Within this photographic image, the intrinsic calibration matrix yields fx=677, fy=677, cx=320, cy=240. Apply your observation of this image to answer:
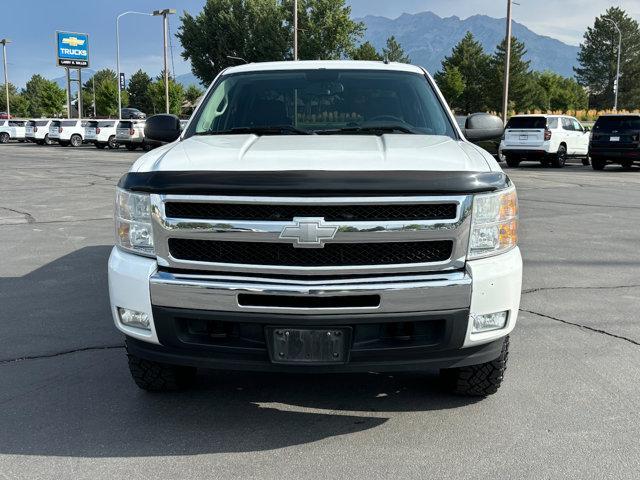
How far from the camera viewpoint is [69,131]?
4250 centimetres

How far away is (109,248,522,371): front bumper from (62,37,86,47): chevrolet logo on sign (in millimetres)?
71631

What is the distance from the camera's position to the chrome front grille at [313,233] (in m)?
2.98

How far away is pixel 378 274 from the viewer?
119 inches

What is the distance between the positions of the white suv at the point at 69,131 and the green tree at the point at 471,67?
5844cm

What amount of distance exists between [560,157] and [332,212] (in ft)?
72.1

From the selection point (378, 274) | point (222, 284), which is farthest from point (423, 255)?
point (222, 284)

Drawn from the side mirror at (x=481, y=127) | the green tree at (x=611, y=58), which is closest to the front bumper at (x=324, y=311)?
the side mirror at (x=481, y=127)

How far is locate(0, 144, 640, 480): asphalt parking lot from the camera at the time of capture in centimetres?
304

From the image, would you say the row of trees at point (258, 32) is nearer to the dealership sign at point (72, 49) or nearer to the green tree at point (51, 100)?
the dealership sign at point (72, 49)

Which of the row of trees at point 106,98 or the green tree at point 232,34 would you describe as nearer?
the green tree at point 232,34

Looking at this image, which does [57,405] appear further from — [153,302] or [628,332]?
[628,332]

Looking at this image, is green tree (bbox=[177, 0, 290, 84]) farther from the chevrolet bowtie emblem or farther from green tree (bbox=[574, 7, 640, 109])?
the chevrolet bowtie emblem

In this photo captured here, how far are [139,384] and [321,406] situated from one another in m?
1.02

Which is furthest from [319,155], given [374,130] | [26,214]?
[26,214]
